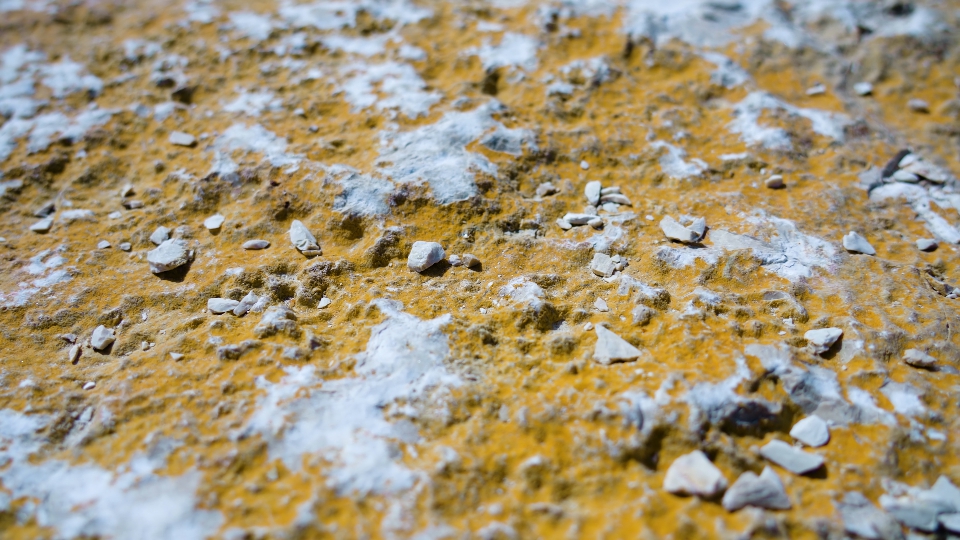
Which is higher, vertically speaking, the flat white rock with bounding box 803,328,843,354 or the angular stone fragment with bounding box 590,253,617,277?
the angular stone fragment with bounding box 590,253,617,277

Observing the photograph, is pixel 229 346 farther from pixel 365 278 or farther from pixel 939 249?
pixel 939 249

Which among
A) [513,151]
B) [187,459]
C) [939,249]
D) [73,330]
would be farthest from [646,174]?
[73,330]

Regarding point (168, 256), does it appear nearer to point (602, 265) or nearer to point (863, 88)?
point (602, 265)

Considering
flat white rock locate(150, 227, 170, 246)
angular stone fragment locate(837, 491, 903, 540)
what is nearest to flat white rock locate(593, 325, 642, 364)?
angular stone fragment locate(837, 491, 903, 540)

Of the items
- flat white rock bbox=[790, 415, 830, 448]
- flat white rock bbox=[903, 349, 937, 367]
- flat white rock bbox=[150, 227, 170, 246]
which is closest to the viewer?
flat white rock bbox=[790, 415, 830, 448]

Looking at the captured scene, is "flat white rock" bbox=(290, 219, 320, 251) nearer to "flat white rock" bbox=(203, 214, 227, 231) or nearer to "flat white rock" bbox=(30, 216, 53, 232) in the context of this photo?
"flat white rock" bbox=(203, 214, 227, 231)

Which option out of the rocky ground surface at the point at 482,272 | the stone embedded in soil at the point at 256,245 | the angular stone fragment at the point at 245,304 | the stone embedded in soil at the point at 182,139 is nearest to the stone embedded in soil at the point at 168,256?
the rocky ground surface at the point at 482,272
